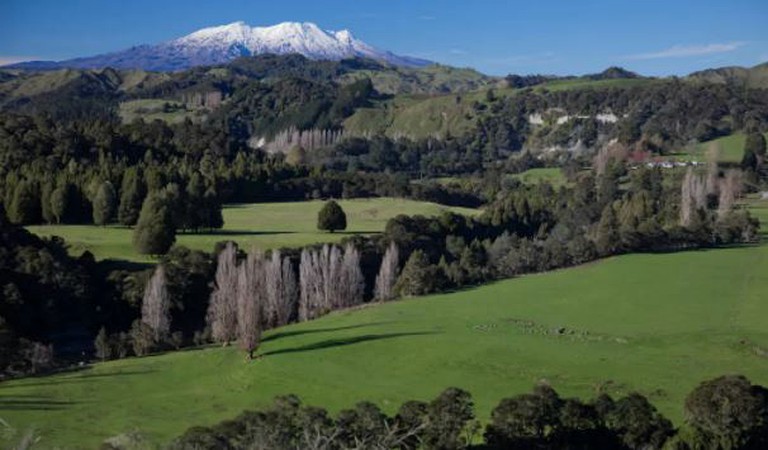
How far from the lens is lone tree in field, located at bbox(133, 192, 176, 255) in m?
53.8

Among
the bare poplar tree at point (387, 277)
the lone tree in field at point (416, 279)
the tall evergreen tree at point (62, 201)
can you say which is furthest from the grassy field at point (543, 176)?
the tall evergreen tree at point (62, 201)

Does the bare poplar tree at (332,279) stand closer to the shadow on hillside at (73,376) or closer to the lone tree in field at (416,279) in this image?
the lone tree in field at (416,279)

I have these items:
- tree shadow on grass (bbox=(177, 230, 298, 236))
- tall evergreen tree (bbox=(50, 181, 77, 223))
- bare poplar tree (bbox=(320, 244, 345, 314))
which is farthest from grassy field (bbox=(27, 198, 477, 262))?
bare poplar tree (bbox=(320, 244, 345, 314))

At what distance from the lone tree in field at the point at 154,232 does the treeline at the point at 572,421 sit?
3070cm

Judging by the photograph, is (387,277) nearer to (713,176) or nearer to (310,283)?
(310,283)

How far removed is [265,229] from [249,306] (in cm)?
2875

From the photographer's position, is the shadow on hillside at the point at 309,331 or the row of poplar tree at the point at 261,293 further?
the shadow on hillside at the point at 309,331

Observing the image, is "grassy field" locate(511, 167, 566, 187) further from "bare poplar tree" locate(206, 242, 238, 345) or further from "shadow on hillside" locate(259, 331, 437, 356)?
"shadow on hillside" locate(259, 331, 437, 356)

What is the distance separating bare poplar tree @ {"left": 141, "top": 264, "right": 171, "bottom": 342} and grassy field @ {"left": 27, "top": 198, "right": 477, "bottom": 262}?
9.07m

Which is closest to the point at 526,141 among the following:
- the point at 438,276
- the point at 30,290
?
the point at 438,276

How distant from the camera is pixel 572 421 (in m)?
25.6

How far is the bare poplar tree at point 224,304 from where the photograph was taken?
43.4 metres

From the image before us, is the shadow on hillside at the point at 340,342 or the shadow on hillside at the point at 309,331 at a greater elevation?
the shadow on hillside at the point at 340,342

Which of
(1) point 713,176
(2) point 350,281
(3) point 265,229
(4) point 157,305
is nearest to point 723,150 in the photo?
(1) point 713,176
